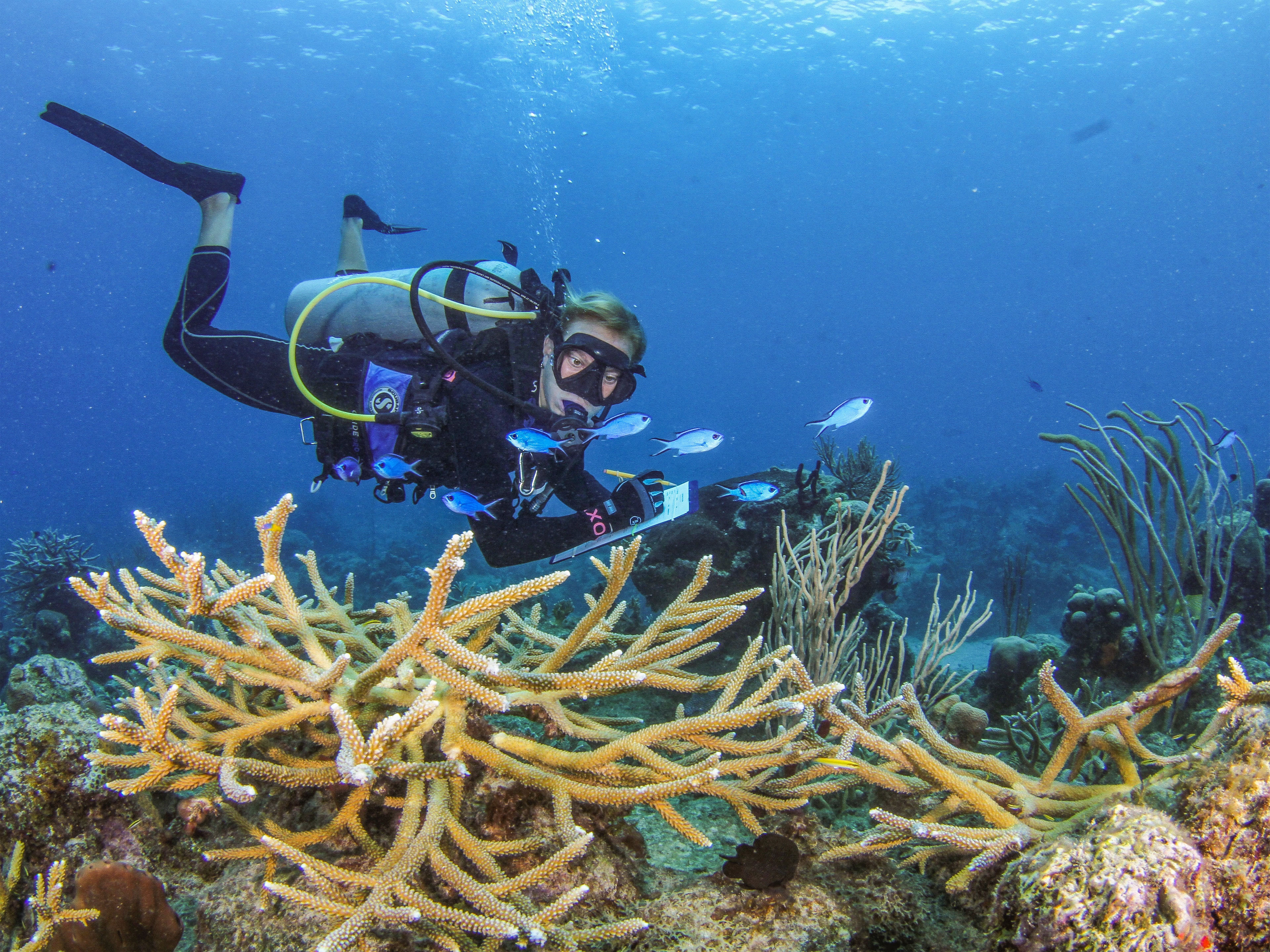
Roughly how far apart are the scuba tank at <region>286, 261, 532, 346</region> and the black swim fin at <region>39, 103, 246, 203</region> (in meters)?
1.54

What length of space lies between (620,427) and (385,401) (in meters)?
1.78

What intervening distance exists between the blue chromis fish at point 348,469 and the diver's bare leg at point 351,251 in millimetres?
2887

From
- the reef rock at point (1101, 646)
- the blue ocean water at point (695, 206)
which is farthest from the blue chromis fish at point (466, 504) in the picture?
the blue ocean water at point (695, 206)

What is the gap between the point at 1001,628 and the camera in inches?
Result: 427

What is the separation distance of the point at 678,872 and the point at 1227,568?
4777 mm

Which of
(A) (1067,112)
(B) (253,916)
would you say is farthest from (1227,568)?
(A) (1067,112)

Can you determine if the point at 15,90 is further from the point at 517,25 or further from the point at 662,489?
the point at 662,489

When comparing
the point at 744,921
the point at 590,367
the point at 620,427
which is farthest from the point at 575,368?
the point at 744,921

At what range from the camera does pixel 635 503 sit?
12.6 ft

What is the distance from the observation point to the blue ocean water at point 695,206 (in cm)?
3716

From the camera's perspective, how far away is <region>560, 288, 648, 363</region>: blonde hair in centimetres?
427

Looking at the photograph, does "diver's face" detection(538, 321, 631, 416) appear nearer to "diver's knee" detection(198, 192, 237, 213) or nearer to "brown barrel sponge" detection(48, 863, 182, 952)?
"brown barrel sponge" detection(48, 863, 182, 952)

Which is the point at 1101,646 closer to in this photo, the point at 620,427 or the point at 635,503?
the point at 635,503

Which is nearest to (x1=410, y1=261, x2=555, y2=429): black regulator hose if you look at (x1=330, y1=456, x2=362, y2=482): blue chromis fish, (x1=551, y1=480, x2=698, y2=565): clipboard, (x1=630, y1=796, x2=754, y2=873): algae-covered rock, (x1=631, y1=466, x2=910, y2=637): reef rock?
(x1=551, y1=480, x2=698, y2=565): clipboard
